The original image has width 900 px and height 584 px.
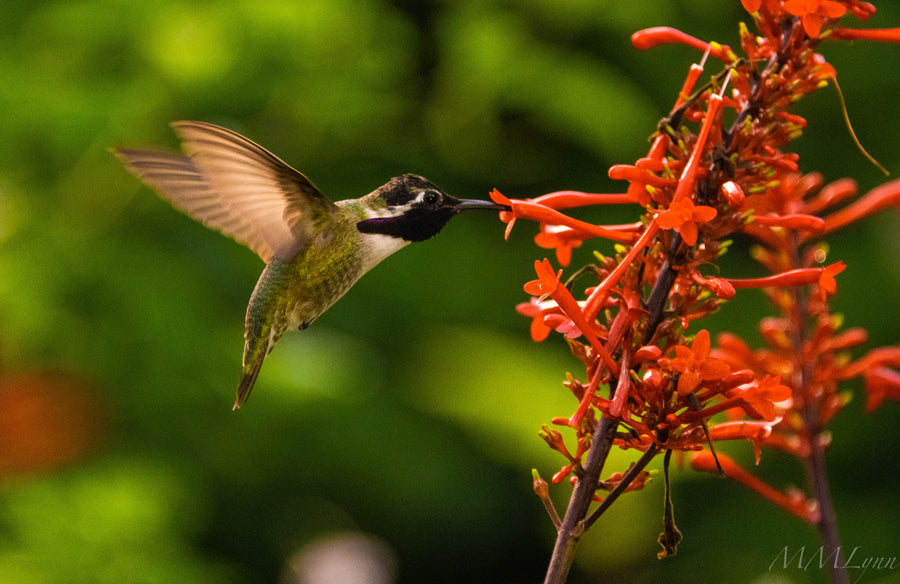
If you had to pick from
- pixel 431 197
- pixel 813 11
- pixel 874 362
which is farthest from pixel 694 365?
pixel 874 362

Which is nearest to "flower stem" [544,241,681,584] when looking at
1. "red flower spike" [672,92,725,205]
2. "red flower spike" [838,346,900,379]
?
"red flower spike" [672,92,725,205]

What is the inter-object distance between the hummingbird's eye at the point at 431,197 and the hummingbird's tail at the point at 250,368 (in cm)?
67

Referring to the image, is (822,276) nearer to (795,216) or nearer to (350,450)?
(795,216)

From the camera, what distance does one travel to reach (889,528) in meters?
4.12

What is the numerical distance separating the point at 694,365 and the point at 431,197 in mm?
1023

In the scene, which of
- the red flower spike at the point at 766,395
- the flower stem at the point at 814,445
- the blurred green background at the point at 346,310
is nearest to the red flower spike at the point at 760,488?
the flower stem at the point at 814,445

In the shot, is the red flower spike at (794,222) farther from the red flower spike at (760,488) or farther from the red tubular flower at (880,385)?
the red tubular flower at (880,385)

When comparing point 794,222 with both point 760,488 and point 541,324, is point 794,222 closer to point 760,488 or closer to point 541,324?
point 541,324

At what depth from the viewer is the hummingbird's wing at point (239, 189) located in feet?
6.75

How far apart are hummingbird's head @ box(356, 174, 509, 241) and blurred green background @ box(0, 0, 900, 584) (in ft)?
3.61

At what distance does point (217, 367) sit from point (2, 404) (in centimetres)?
82

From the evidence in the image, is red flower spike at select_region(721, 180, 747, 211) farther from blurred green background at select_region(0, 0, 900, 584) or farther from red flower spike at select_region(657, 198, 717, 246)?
blurred green background at select_region(0, 0, 900, 584)

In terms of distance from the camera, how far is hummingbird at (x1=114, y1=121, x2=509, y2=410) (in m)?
2.12

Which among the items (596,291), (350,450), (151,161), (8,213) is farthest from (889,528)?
(8,213)
